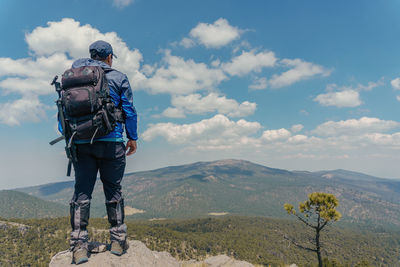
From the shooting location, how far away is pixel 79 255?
5.02 meters

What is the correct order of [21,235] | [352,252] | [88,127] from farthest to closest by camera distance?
[352,252] < [21,235] < [88,127]

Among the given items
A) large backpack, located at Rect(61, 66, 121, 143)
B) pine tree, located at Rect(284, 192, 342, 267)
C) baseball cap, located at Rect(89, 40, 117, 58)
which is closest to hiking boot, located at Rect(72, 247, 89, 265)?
large backpack, located at Rect(61, 66, 121, 143)

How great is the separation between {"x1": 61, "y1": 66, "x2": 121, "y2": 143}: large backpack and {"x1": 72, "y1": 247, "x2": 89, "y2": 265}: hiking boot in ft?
8.25

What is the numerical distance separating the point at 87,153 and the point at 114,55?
8.81 ft

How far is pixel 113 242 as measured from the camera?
5684 millimetres

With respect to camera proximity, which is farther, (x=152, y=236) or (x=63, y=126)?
(x=152, y=236)

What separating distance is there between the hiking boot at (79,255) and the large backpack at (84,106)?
2.08 m

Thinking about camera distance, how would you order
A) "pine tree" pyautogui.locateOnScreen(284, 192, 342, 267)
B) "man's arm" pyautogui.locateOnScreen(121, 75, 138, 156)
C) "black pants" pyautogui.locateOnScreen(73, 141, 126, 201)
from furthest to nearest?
"pine tree" pyautogui.locateOnScreen(284, 192, 342, 267) → "man's arm" pyautogui.locateOnScreen(121, 75, 138, 156) → "black pants" pyautogui.locateOnScreen(73, 141, 126, 201)

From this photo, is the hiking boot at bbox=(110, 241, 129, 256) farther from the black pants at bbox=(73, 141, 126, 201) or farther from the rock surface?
the black pants at bbox=(73, 141, 126, 201)

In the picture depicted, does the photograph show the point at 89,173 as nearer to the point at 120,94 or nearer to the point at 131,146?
the point at 131,146

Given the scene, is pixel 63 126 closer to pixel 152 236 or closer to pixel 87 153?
pixel 87 153

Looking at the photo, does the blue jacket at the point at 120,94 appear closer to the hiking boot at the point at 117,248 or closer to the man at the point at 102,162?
the man at the point at 102,162

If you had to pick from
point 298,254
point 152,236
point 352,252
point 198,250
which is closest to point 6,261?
point 152,236

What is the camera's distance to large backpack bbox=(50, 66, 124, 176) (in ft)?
14.9
